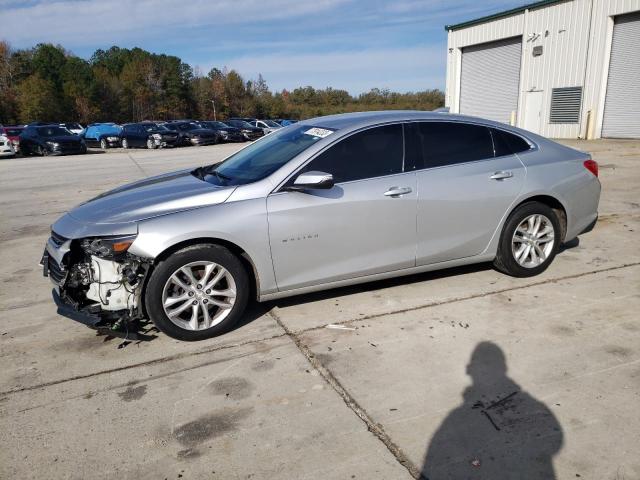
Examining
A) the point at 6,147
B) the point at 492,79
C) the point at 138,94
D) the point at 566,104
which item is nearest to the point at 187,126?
the point at 6,147

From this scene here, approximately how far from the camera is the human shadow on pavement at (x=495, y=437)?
8.27 feet

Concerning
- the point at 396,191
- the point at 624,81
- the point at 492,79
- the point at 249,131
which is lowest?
the point at 249,131

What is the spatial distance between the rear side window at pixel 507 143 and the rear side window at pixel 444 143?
7 centimetres

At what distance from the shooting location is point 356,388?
326 centimetres

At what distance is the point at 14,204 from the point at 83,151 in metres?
16.8

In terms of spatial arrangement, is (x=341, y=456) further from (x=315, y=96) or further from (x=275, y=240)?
(x=315, y=96)

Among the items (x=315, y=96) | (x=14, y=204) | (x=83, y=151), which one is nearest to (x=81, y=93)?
(x=315, y=96)

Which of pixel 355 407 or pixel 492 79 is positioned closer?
pixel 355 407

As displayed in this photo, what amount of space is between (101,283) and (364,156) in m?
2.29

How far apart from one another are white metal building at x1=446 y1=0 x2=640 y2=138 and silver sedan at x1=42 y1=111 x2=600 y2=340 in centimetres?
2053

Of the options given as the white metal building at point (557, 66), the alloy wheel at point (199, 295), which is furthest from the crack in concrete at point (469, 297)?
the white metal building at point (557, 66)

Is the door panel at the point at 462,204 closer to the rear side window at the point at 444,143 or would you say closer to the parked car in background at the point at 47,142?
the rear side window at the point at 444,143

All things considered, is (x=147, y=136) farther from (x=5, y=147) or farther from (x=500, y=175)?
(x=500, y=175)

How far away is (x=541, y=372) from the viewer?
337cm
